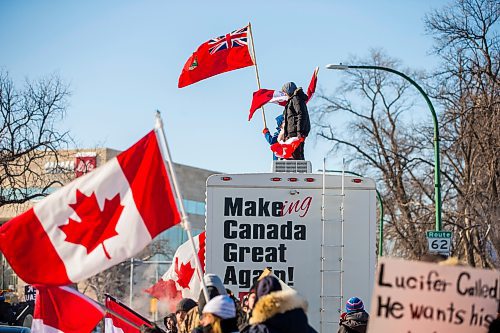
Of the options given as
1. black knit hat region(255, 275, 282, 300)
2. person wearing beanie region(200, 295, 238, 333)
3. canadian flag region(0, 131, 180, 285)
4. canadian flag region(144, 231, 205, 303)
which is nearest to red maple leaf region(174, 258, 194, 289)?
canadian flag region(144, 231, 205, 303)

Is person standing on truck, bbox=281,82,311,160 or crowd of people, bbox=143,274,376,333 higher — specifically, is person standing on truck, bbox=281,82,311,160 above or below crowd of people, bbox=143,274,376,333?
above

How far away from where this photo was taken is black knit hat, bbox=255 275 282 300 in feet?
24.7

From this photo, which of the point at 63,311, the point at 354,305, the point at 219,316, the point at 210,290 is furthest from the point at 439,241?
the point at 219,316

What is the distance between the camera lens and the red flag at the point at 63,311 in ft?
28.0

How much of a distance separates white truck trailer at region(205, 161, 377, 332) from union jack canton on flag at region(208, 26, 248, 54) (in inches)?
219

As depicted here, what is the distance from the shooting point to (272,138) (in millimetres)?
15242

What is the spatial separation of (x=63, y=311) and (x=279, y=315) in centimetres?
237

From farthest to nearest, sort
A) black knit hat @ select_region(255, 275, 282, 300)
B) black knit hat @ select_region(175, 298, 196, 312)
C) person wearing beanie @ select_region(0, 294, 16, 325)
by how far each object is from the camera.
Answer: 1. person wearing beanie @ select_region(0, 294, 16, 325)
2. black knit hat @ select_region(175, 298, 196, 312)
3. black knit hat @ select_region(255, 275, 282, 300)

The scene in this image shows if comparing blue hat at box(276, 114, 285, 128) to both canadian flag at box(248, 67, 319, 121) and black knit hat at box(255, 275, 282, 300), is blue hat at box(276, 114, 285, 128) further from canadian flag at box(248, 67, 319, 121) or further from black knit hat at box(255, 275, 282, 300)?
black knit hat at box(255, 275, 282, 300)

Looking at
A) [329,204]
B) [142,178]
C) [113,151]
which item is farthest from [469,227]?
[113,151]

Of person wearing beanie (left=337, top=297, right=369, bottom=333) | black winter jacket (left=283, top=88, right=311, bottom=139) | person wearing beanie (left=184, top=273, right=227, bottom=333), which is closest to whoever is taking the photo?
person wearing beanie (left=184, top=273, right=227, bottom=333)

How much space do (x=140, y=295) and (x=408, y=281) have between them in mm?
55665

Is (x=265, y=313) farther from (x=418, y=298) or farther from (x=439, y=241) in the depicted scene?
(x=439, y=241)

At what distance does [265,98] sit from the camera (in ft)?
51.3
